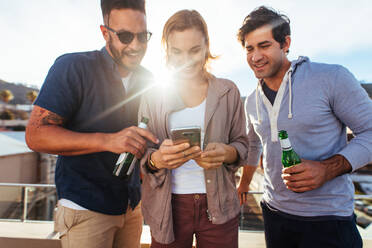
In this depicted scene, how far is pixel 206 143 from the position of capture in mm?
1590

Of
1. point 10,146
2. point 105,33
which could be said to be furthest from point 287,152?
point 10,146

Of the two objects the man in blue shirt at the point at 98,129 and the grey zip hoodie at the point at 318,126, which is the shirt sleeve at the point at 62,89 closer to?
the man in blue shirt at the point at 98,129

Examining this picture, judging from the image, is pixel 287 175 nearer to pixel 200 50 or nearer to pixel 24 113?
pixel 200 50

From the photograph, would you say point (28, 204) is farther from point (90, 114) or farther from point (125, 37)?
point (125, 37)

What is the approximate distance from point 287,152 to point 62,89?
171cm

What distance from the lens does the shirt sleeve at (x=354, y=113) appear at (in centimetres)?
151

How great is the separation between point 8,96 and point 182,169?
46.5 meters

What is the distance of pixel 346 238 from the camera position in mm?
1539

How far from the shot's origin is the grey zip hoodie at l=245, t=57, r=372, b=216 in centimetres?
156

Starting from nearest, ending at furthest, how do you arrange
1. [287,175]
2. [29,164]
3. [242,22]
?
[287,175], [242,22], [29,164]

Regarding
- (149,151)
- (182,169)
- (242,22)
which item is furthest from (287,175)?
(242,22)

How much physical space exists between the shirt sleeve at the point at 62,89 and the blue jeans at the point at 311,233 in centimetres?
188

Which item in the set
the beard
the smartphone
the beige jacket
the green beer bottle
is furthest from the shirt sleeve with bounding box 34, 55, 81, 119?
the green beer bottle

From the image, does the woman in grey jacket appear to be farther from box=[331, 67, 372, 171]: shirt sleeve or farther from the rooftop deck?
the rooftop deck
